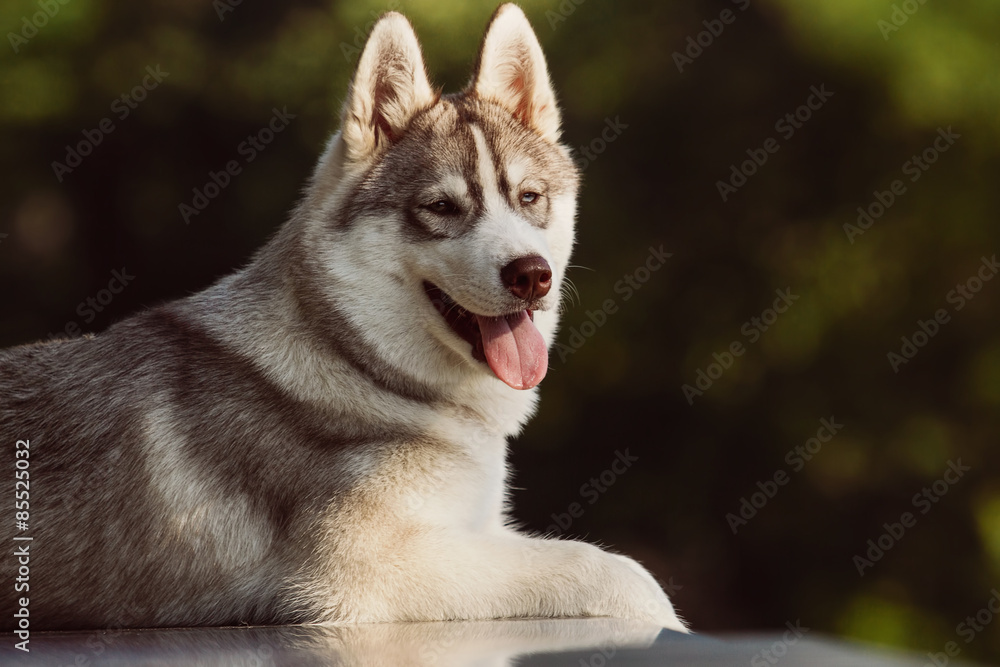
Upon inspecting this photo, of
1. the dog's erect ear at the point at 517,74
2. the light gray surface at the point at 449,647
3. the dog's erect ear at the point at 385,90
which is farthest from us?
the dog's erect ear at the point at 517,74

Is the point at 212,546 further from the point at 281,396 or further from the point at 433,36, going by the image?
the point at 433,36

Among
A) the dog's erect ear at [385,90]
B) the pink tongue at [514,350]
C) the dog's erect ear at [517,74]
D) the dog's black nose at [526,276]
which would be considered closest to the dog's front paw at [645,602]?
the pink tongue at [514,350]

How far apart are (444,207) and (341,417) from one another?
2.75 feet

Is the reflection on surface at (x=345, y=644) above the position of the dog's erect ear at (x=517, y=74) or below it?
below

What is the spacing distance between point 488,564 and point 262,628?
716 mm

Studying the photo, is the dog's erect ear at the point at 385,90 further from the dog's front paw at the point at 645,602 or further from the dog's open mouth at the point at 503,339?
the dog's front paw at the point at 645,602

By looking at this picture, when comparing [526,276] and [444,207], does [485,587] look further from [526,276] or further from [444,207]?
[444,207]

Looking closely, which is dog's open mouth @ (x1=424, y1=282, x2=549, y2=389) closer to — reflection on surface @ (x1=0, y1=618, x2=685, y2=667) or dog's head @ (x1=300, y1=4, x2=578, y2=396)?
dog's head @ (x1=300, y1=4, x2=578, y2=396)

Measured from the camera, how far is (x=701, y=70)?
10133 mm

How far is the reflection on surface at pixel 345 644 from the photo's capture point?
2.59 meters

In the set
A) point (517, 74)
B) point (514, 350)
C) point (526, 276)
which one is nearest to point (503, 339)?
point (514, 350)

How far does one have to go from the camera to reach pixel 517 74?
4.46 metres

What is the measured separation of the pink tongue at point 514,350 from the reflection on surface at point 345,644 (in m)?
0.85

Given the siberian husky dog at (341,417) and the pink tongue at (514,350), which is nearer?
the siberian husky dog at (341,417)
